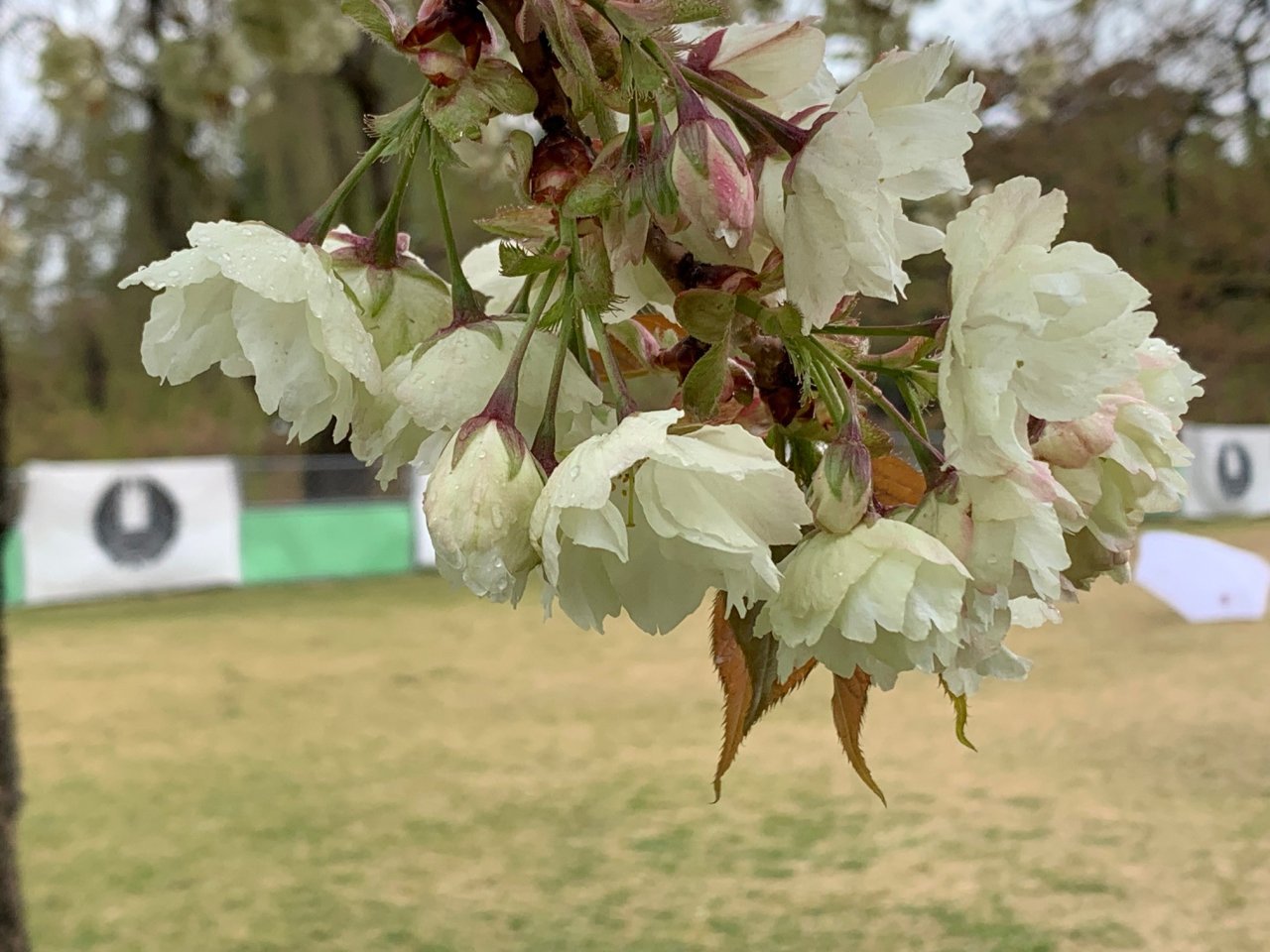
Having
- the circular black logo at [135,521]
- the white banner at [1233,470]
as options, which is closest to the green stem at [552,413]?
the circular black logo at [135,521]

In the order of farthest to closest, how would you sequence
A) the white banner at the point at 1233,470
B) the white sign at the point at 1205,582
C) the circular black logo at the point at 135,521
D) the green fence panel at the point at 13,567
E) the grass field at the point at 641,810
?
1. the white banner at the point at 1233,470
2. the circular black logo at the point at 135,521
3. the green fence panel at the point at 13,567
4. the white sign at the point at 1205,582
5. the grass field at the point at 641,810

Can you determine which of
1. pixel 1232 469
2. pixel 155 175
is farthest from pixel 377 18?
pixel 1232 469

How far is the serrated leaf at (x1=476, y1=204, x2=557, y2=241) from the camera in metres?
0.23

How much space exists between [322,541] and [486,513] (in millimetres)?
4678

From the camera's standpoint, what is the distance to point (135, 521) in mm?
4387

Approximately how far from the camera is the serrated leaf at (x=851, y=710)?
26 centimetres

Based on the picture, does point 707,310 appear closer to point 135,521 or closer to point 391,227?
point 391,227

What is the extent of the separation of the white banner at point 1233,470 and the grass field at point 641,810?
2.46m

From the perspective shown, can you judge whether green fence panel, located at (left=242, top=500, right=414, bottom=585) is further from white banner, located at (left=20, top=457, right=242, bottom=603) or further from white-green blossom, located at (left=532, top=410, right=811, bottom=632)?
white-green blossom, located at (left=532, top=410, right=811, bottom=632)

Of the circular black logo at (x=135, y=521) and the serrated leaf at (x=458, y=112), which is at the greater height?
Answer: the serrated leaf at (x=458, y=112)

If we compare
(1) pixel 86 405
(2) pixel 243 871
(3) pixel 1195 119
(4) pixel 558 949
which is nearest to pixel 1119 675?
(3) pixel 1195 119

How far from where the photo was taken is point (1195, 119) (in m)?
1.85

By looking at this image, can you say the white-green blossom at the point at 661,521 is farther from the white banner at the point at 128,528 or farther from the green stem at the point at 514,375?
the white banner at the point at 128,528

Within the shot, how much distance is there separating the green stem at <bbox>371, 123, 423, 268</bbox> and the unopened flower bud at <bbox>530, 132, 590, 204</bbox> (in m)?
0.03
